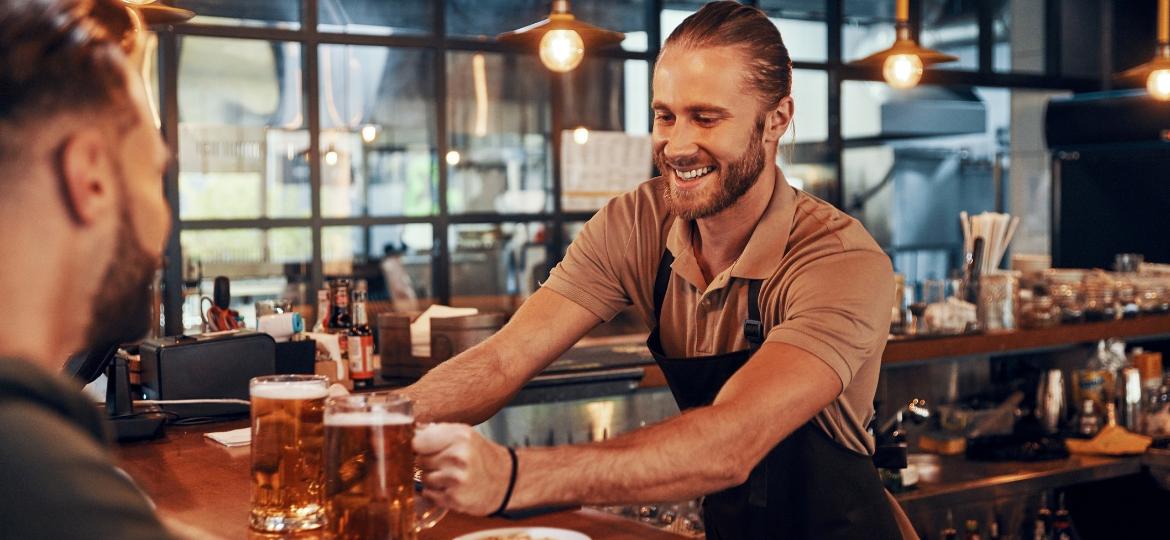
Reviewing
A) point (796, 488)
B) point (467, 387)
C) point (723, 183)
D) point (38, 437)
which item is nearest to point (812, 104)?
point (723, 183)

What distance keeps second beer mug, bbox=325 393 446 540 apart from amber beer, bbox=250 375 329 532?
0.49 ft

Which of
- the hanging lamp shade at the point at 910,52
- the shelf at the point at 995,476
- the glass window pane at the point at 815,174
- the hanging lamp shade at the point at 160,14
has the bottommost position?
the shelf at the point at 995,476

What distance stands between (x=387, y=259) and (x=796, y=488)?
13.6 ft

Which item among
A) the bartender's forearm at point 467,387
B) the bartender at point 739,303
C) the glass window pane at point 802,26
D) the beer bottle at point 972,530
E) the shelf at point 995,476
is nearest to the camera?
the bartender at point 739,303

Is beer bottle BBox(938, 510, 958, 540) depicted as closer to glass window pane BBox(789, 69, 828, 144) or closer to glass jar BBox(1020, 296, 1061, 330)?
glass jar BBox(1020, 296, 1061, 330)

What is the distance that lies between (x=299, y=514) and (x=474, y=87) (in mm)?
4772

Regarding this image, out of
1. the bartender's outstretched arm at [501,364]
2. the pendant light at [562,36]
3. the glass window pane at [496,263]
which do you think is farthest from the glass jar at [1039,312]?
the glass window pane at [496,263]

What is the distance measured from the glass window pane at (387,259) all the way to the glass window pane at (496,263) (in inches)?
5.8

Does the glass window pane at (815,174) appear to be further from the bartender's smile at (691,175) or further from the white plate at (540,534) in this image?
the white plate at (540,534)

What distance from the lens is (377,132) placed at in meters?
5.80

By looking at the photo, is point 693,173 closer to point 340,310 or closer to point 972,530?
point 340,310

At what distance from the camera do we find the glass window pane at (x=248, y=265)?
5.33 meters

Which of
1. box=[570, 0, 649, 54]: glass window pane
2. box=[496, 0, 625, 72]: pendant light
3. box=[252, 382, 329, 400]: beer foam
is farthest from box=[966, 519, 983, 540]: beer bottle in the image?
box=[570, 0, 649, 54]: glass window pane

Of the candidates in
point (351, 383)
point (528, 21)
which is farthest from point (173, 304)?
point (351, 383)
